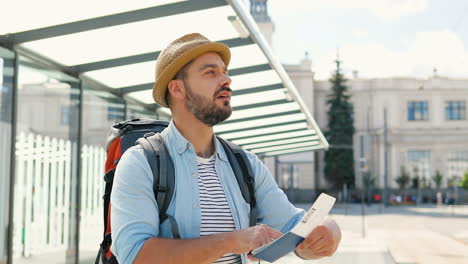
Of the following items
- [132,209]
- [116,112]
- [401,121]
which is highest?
[401,121]

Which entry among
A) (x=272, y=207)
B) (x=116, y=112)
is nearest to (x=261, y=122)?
(x=116, y=112)

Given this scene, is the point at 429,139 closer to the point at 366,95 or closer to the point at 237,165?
the point at 366,95

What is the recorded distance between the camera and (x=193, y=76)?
73.3 inches

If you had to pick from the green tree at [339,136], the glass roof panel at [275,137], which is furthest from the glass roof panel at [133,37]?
the green tree at [339,136]

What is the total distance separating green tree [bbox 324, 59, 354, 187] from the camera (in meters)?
49.5

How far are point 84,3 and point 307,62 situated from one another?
4776 cm

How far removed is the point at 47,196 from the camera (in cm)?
615

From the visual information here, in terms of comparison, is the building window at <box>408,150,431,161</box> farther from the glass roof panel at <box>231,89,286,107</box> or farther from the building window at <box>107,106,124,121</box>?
the building window at <box>107,106,124,121</box>

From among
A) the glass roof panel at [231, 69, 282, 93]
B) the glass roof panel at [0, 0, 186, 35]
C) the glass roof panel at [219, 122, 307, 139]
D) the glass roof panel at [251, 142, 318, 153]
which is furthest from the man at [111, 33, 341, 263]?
the glass roof panel at [251, 142, 318, 153]

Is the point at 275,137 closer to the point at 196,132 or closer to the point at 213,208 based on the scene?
the point at 196,132

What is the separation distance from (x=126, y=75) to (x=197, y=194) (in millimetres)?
4954

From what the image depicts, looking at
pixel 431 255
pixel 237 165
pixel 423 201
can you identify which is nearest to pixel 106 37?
pixel 237 165

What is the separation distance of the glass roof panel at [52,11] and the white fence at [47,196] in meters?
1.17

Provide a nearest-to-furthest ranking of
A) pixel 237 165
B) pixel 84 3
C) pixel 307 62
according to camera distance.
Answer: pixel 237 165 < pixel 84 3 < pixel 307 62
